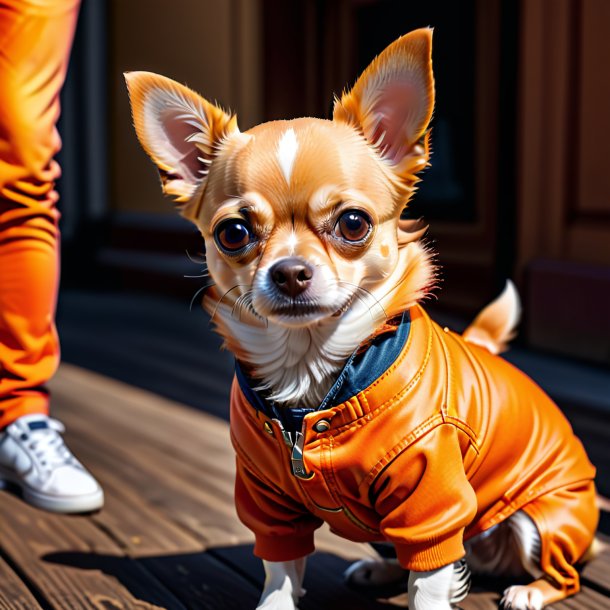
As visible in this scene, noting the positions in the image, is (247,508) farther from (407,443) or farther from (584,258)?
(584,258)

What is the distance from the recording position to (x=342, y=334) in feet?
4.00

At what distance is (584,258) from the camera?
335 centimetres

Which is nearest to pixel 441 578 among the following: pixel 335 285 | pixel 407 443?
pixel 407 443

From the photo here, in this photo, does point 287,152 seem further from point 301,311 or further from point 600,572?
point 600,572

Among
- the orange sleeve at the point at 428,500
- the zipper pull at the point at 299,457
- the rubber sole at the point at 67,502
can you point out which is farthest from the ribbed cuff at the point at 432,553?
the rubber sole at the point at 67,502

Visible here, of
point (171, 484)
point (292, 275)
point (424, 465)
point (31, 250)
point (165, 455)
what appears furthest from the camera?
point (165, 455)

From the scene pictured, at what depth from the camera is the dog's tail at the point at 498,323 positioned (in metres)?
1.54

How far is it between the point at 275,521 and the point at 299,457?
17cm

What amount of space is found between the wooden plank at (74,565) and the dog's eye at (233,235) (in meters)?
0.63

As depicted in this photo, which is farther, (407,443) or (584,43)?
(584,43)

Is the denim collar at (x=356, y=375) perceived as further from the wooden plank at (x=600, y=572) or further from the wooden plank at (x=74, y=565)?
the wooden plank at (x=600, y=572)

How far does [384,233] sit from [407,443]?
27 cm

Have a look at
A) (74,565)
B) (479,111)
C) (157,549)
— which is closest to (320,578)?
(157,549)

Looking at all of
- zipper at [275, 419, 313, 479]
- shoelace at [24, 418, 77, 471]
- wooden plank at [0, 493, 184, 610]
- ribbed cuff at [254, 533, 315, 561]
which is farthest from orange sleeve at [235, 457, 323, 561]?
shoelace at [24, 418, 77, 471]
